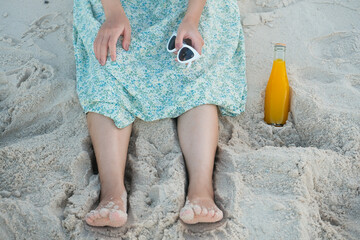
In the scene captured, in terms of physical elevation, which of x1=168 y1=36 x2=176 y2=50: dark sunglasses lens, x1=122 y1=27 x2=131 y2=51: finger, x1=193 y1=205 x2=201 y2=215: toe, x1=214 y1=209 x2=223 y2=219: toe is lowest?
x1=214 y1=209 x2=223 y2=219: toe

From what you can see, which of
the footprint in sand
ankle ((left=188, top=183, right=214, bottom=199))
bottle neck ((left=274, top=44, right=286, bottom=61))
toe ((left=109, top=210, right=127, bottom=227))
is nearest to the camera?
toe ((left=109, top=210, right=127, bottom=227))

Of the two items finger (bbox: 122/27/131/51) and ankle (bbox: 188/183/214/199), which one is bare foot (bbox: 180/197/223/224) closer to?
ankle (bbox: 188/183/214/199)

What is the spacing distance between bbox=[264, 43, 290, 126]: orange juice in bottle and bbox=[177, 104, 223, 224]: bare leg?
1.21 ft

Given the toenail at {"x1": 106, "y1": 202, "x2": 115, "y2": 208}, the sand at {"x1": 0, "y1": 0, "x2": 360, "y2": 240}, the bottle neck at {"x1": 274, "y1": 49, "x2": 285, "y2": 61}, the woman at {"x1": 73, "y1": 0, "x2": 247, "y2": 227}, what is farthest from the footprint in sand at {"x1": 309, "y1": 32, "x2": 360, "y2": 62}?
the toenail at {"x1": 106, "y1": 202, "x2": 115, "y2": 208}

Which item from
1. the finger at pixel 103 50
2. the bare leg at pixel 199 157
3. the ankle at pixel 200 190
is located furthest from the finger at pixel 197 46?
the ankle at pixel 200 190

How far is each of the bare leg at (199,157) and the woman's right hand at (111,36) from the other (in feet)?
1.28

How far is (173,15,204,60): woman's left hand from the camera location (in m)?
1.69

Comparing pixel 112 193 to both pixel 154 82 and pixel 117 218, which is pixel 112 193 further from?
pixel 154 82

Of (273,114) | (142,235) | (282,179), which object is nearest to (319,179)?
(282,179)

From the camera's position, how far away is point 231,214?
143cm

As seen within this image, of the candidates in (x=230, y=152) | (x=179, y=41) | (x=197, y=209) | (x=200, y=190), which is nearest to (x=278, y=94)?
(x=230, y=152)

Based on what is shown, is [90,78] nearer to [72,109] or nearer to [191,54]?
[72,109]

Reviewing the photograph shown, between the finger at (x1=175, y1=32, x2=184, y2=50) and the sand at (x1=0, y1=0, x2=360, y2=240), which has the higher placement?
the finger at (x1=175, y1=32, x2=184, y2=50)

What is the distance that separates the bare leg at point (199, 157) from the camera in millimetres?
1385
